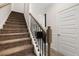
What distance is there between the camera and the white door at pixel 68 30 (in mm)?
2472

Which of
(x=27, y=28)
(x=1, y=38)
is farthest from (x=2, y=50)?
(x=27, y=28)

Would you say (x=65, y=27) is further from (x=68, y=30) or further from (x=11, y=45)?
(x=11, y=45)

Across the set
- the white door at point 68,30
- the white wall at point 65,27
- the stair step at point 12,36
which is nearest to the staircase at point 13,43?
the stair step at point 12,36

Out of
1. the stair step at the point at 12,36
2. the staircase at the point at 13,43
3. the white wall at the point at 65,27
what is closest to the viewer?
the staircase at the point at 13,43

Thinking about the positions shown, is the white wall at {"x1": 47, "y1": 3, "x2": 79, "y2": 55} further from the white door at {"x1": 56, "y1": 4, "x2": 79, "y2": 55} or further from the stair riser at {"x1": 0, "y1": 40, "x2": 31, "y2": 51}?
the stair riser at {"x1": 0, "y1": 40, "x2": 31, "y2": 51}

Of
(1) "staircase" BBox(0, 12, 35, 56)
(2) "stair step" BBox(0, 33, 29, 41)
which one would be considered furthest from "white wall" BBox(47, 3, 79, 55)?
(2) "stair step" BBox(0, 33, 29, 41)

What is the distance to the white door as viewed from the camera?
8.11ft

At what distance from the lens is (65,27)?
264 centimetres

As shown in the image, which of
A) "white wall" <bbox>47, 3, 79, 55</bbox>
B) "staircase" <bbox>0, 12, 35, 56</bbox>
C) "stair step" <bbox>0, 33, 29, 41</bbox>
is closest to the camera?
"staircase" <bbox>0, 12, 35, 56</bbox>

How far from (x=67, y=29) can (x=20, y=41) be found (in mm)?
1199

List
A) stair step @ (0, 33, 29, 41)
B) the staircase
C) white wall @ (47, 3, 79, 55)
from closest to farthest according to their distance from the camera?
the staircase < stair step @ (0, 33, 29, 41) < white wall @ (47, 3, 79, 55)

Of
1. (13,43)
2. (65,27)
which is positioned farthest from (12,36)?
(65,27)

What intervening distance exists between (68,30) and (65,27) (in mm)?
107

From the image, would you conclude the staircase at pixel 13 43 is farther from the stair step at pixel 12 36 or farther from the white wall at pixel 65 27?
the white wall at pixel 65 27
